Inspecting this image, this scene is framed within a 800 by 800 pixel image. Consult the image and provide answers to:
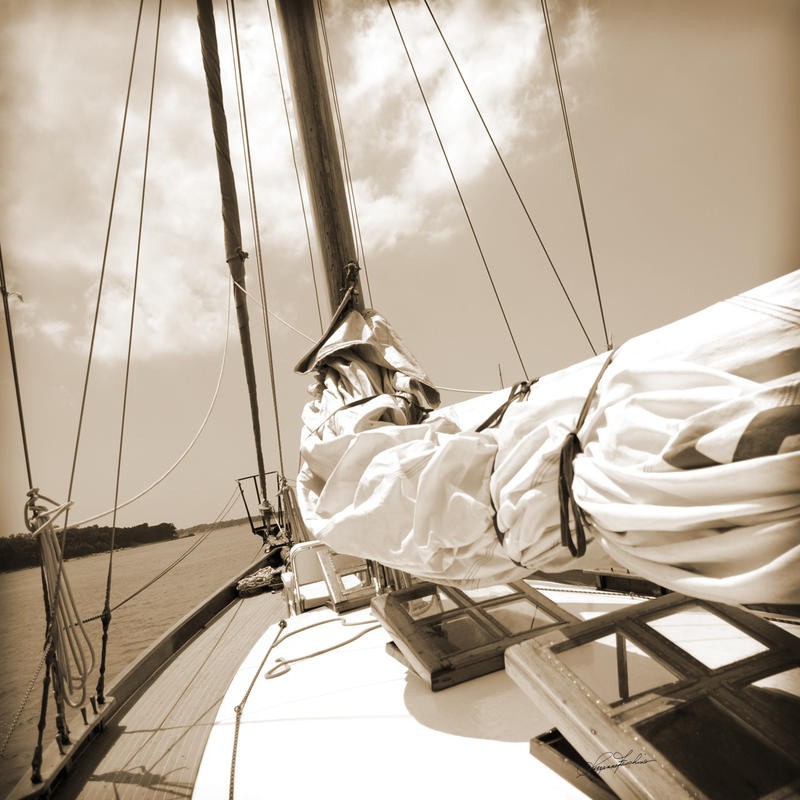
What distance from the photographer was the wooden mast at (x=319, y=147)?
135 inches

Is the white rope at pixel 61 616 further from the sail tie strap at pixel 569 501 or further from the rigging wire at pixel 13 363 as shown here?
the sail tie strap at pixel 569 501

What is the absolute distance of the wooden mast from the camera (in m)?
3.43

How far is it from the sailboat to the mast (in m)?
3.98

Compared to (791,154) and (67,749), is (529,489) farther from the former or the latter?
(67,749)

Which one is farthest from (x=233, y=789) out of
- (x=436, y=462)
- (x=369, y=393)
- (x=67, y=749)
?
(x=369, y=393)

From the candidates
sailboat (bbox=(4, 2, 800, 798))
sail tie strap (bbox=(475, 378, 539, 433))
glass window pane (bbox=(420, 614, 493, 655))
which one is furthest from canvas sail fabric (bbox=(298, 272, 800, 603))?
glass window pane (bbox=(420, 614, 493, 655))

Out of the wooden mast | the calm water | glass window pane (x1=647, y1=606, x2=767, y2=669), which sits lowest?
the calm water

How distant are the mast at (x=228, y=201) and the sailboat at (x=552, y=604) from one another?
3.98m

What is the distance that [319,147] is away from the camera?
347cm

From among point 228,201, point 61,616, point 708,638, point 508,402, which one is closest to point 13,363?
point 61,616

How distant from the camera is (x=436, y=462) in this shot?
1.46m

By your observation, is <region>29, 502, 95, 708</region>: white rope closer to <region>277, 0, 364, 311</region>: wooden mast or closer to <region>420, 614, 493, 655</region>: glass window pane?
<region>420, 614, 493, 655</region>: glass window pane
